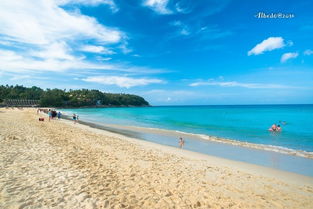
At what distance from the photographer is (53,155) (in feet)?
27.6

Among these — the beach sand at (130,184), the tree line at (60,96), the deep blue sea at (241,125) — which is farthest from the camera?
the tree line at (60,96)

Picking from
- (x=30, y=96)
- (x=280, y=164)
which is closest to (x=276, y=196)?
(x=280, y=164)

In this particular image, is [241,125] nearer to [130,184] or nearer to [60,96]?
[130,184]

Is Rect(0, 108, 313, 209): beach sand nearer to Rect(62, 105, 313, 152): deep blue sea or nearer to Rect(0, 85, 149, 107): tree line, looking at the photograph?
Rect(62, 105, 313, 152): deep blue sea

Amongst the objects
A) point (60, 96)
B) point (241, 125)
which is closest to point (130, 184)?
point (241, 125)

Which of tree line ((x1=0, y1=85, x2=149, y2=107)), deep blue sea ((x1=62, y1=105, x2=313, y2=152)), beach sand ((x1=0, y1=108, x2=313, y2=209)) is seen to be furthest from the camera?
tree line ((x1=0, y1=85, x2=149, y2=107))

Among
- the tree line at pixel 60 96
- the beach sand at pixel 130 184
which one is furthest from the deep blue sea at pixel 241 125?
the tree line at pixel 60 96

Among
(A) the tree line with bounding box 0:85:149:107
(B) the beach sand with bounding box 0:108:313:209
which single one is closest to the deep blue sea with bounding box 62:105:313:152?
(B) the beach sand with bounding box 0:108:313:209

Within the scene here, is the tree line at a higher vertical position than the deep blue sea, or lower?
higher

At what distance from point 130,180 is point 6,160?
16.0ft

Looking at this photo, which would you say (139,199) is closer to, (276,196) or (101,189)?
(101,189)

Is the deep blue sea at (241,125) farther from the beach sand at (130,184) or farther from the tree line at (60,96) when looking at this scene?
the tree line at (60,96)

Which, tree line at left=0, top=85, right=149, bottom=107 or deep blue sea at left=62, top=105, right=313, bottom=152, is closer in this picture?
Result: deep blue sea at left=62, top=105, right=313, bottom=152

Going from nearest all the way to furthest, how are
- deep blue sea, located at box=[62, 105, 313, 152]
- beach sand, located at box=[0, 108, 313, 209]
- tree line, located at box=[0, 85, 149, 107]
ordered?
1. beach sand, located at box=[0, 108, 313, 209]
2. deep blue sea, located at box=[62, 105, 313, 152]
3. tree line, located at box=[0, 85, 149, 107]
